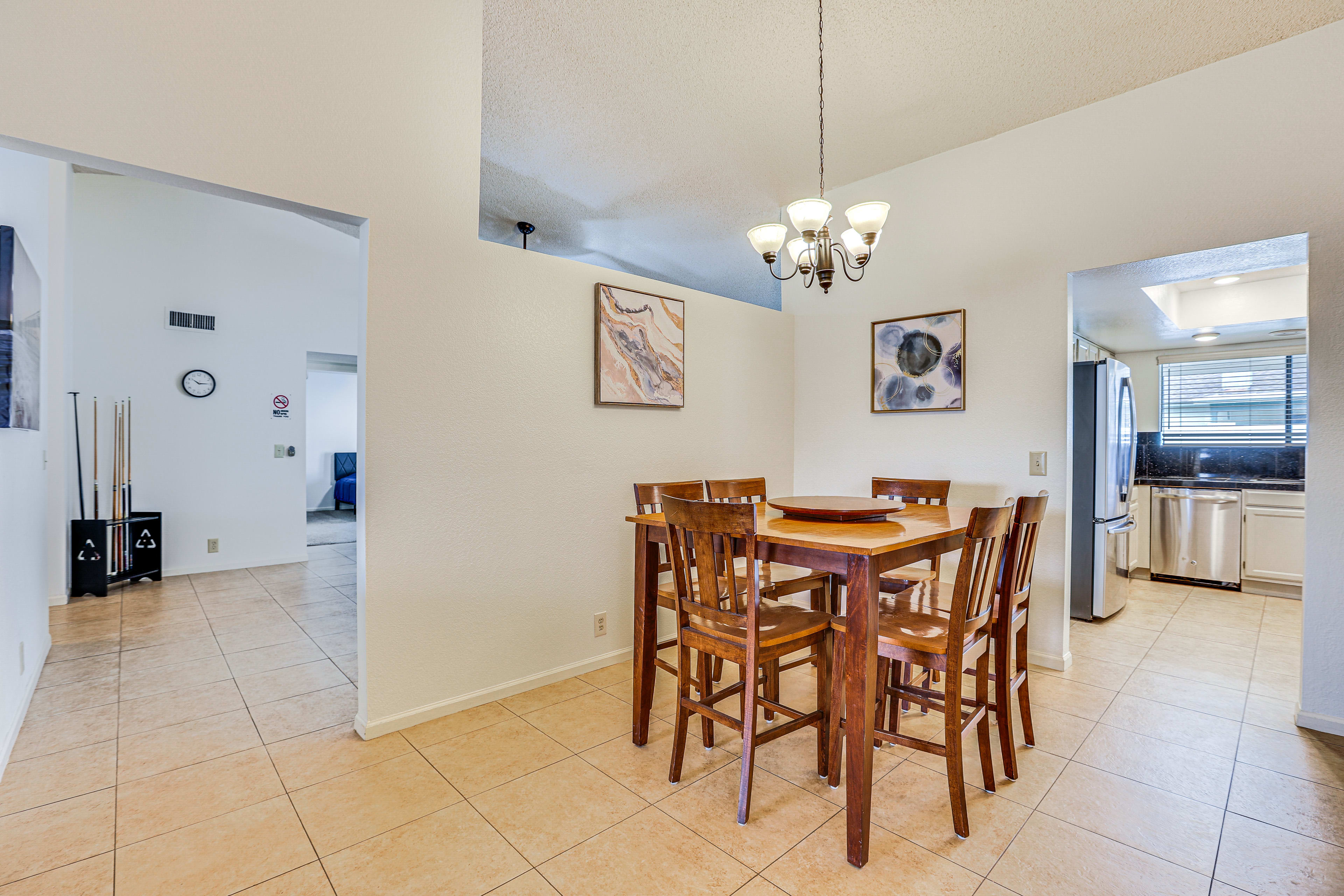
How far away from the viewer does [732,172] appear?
380cm

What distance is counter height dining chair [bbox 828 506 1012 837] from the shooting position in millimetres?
1734

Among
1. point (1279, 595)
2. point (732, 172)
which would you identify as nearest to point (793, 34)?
point (732, 172)

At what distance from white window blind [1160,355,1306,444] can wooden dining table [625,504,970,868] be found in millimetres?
4621

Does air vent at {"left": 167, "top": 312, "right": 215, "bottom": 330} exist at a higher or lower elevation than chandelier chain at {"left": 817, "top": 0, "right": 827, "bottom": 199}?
lower

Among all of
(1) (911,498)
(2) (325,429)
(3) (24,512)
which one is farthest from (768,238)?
(2) (325,429)

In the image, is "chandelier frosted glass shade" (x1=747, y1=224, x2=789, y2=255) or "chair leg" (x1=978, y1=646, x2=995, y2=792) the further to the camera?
"chandelier frosted glass shade" (x1=747, y1=224, x2=789, y2=255)

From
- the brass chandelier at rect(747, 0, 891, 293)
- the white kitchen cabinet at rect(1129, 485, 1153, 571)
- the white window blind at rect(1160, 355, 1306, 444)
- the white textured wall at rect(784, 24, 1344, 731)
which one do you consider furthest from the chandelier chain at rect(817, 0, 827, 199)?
the white window blind at rect(1160, 355, 1306, 444)

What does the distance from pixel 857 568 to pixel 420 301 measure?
1.92 metres

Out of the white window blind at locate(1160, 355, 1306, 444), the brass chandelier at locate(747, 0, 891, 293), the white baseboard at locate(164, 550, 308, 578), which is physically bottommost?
the white baseboard at locate(164, 550, 308, 578)

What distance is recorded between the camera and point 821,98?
2889mm

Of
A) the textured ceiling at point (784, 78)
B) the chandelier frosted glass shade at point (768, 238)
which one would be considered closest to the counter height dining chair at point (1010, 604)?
the chandelier frosted glass shade at point (768, 238)

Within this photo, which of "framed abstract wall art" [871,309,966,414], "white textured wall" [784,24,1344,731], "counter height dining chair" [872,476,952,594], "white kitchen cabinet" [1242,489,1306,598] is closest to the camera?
"white textured wall" [784,24,1344,731]

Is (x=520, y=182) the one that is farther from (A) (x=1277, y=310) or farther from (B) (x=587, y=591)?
(A) (x=1277, y=310)

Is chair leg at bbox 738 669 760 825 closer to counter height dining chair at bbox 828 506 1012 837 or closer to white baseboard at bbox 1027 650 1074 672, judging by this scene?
counter height dining chair at bbox 828 506 1012 837
